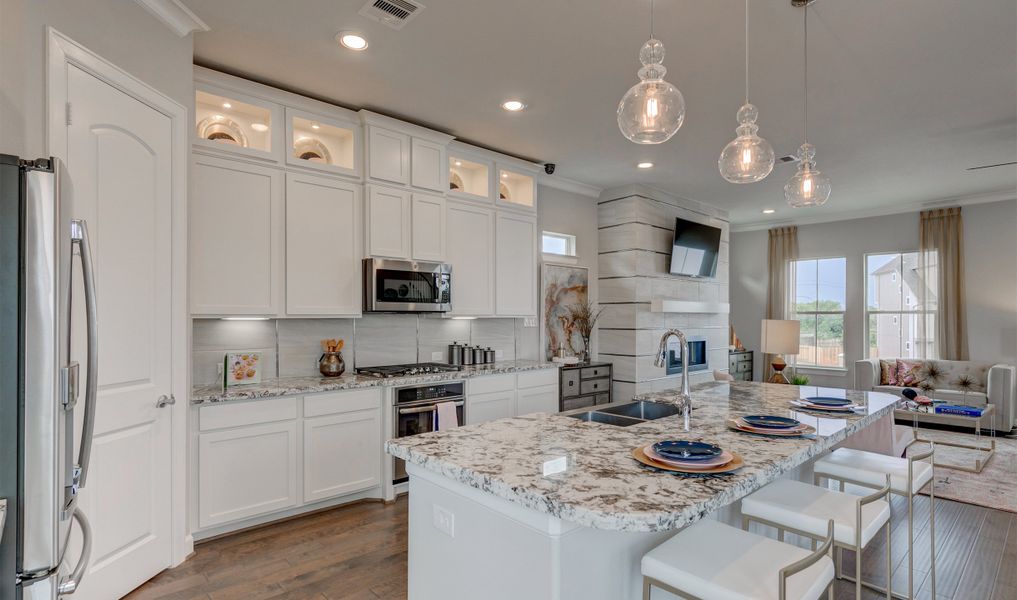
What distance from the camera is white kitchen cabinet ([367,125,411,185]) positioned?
3.81m

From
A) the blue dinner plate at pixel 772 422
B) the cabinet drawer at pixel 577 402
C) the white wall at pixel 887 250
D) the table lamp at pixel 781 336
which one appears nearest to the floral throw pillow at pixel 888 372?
the white wall at pixel 887 250

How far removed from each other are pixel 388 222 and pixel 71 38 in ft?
6.84

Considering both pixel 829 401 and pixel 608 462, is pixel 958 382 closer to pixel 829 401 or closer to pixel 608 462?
pixel 829 401

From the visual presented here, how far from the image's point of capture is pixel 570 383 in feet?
17.1

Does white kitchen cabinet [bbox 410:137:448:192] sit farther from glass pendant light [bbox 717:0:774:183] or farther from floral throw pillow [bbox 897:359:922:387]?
floral throw pillow [bbox 897:359:922:387]

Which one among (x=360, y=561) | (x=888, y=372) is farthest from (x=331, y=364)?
(x=888, y=372)

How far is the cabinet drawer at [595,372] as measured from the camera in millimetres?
5398

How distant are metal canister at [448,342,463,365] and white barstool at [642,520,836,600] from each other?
311 centimetres

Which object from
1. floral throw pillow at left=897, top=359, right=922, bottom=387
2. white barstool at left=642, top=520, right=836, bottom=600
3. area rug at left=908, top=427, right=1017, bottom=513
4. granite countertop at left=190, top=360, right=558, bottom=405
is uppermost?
A: granite countertop at left=190, top=360, right=558, bottom=405

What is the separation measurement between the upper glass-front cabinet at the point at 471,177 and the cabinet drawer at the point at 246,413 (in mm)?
2331

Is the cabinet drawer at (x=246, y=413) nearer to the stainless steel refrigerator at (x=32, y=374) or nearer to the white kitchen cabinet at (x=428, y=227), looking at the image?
the white kitchen cabinet at (x=428, y=227)

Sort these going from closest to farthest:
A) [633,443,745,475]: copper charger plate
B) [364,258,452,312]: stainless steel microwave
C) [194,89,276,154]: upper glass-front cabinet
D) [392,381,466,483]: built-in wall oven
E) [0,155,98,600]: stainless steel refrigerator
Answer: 1. [0,155,98,600]: stainless steel refrigerator
2. [633,443,745,475]: copper charger plate
3. [194,89,276,154]: upper glass-front cabinet
4. [392,381,466,483]: built-in wall oven
5. [364,258,452,312]: stainless steel microwave

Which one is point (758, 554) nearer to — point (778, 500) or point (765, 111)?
point (778, 500)

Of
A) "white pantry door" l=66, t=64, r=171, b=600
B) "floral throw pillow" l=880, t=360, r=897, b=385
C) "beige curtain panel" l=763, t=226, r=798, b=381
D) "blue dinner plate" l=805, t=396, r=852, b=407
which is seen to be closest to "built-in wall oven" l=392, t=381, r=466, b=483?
"white pantry door" l=66, t=64, r=171, b=600
